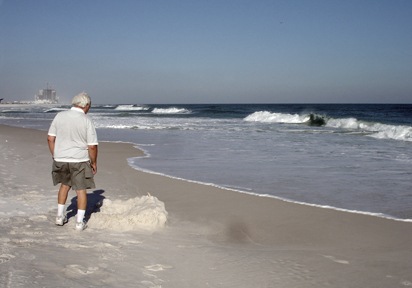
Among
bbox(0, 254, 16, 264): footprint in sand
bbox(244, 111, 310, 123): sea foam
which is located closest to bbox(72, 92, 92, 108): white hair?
bbox(0, 254, 16, 264): footprint in sand

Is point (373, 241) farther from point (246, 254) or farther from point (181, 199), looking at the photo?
point (181, 199)

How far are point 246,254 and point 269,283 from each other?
26.0 inches

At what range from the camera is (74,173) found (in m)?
3.88

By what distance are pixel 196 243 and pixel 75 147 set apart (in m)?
1.67

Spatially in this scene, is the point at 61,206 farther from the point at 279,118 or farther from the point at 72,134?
the point at 279,118

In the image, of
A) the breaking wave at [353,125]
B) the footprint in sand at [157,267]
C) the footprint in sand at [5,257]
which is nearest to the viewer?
the footprint in sand at [5,257]

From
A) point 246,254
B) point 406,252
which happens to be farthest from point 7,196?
point 406,252

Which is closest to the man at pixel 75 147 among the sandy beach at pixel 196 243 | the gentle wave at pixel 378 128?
the sandy beach at pixel 196 243

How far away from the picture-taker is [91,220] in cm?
420

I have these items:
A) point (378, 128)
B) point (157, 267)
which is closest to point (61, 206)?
point (157, 267)

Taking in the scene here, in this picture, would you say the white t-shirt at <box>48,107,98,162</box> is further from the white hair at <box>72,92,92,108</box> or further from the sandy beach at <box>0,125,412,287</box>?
the sandy beach at <box>0,125,412,287</box>

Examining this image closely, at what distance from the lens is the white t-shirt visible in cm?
378

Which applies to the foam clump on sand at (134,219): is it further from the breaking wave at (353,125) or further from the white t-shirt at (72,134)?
the breaking wave at (353,125)

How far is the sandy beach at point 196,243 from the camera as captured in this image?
2.87 metres
